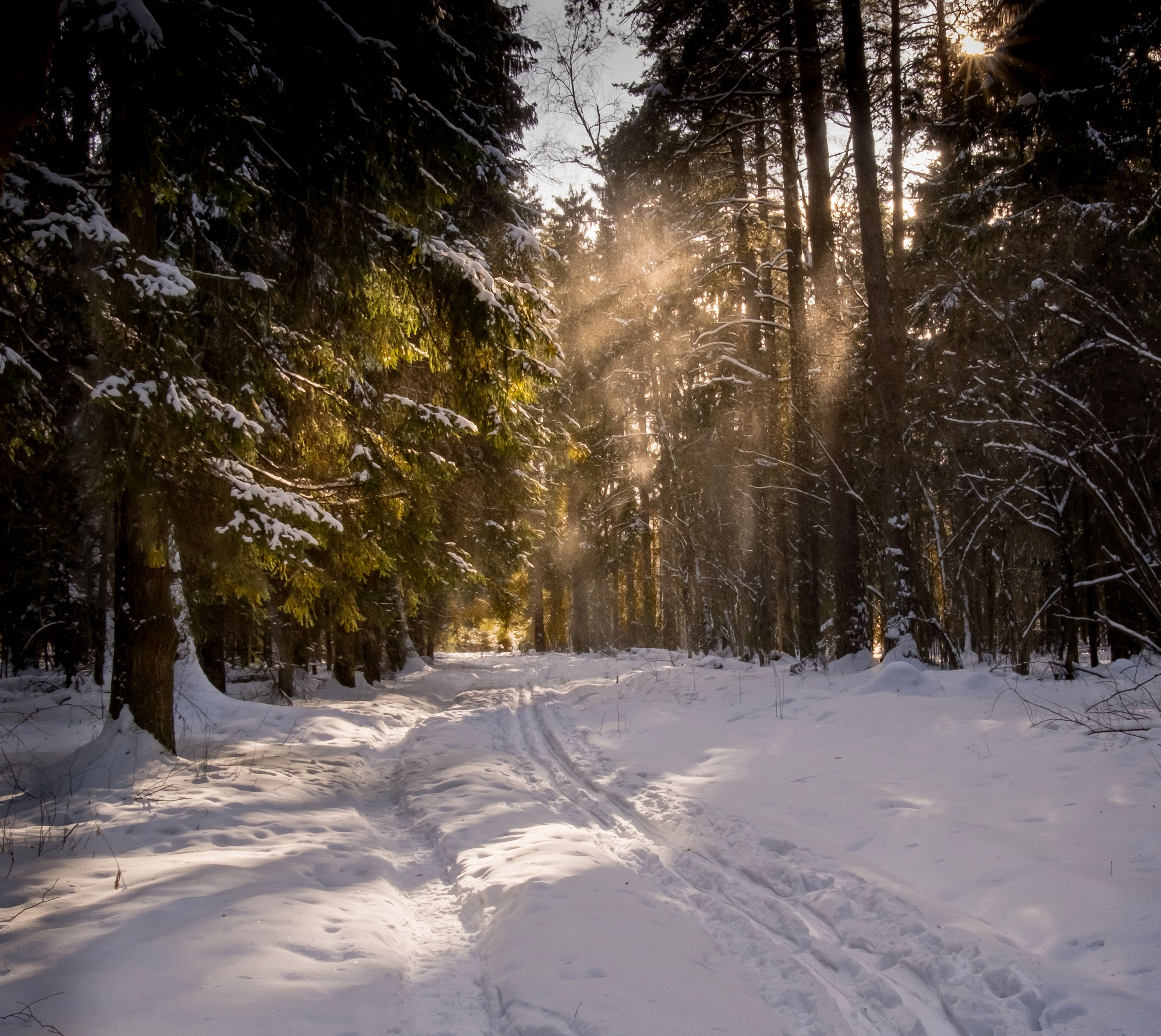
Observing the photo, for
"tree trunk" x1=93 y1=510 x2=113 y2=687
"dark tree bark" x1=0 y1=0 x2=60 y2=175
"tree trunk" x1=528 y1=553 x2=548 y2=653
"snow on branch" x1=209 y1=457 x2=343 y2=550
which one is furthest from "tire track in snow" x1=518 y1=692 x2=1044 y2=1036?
"tree trunk" x1=528 y1=553 x2=548 y2=653

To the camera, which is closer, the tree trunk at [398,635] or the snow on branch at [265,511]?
the snow on branch at [265,511]

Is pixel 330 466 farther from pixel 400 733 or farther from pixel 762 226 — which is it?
pixel 762 226

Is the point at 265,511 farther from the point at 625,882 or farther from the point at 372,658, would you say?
the point at 372,658

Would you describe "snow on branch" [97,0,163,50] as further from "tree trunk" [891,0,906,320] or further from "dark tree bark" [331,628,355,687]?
"dark tree bark" [331,628,355,687]

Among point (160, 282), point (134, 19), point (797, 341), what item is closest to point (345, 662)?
point (797, 341)

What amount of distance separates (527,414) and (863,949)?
830 centimetres

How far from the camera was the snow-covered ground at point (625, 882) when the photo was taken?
10.3 feet

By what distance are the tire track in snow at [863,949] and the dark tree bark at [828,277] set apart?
247 inches

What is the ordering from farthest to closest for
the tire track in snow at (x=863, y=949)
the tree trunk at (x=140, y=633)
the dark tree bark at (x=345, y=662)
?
the dark tree bark at (x=345, y=662), the tree trunk at (x=140, y=633), the tire track in snow at (x=863, y=949)

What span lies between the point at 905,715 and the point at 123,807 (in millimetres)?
7717

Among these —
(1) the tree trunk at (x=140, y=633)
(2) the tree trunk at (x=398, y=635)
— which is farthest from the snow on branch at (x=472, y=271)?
(2) the tree trunk at (x=398, y=635)

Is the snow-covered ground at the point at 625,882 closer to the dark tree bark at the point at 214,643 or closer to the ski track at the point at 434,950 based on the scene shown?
the ski track at the point at 434,950

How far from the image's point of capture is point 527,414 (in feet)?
34.9

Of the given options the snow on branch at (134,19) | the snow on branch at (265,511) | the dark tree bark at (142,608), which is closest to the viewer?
the snow on branch at (134,19)
